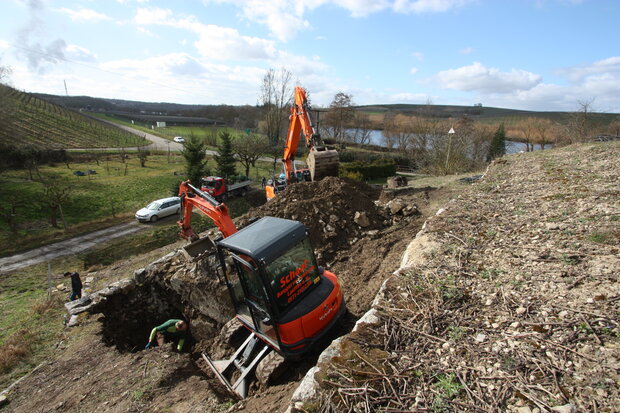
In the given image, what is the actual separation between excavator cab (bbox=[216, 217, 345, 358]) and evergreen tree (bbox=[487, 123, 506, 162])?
1427 inches

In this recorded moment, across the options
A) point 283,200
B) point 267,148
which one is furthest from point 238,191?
point 283,200

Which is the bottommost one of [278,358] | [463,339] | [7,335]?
[7,335]

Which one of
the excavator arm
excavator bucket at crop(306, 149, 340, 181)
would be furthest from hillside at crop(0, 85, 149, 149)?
excavator bucket at crop(306, 149, 340, 181)

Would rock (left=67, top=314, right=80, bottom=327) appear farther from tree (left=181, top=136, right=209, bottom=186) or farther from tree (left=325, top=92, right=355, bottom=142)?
tree (left=325, top=92, right=355, bottom=142)

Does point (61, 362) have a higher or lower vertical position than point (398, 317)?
lower

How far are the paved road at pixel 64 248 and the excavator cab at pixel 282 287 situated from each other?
42.5 ft

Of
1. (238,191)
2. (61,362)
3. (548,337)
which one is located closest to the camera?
(548,337)

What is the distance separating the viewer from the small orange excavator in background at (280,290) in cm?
455

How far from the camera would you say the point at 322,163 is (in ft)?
39.1

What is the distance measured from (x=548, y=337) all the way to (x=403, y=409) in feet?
6.21

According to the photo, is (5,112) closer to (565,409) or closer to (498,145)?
(565,409)

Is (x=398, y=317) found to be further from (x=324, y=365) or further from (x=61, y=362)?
(x=61, y=362)

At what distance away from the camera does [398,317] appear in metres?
4.35

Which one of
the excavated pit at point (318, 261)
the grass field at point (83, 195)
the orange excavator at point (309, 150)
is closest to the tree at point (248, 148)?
the grass field at point (83, 195)
